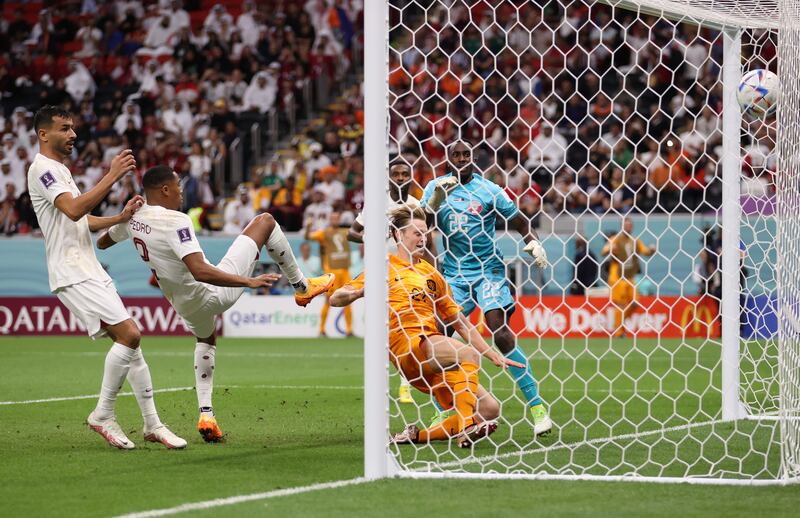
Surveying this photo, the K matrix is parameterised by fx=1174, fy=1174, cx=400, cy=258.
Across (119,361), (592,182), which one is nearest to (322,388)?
(119,361)

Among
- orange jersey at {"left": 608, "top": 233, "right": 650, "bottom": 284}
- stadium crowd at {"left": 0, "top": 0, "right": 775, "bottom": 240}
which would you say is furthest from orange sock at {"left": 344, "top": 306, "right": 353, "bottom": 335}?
orange jersey at {"left": 608, "top": 233, "right": 650, "bottom": 284}

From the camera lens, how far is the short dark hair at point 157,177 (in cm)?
718

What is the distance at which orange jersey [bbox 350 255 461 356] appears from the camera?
6.96 m

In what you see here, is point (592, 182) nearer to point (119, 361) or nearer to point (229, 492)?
point (119, 361)

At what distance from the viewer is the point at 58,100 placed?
82.4 ft

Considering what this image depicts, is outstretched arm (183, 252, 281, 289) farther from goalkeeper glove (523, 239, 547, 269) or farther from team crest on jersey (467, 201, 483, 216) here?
team crest on jersey (467, 201, 483, 216)

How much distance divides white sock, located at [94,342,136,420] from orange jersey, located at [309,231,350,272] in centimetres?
1270

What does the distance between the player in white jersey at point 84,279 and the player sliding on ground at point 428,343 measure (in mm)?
1311

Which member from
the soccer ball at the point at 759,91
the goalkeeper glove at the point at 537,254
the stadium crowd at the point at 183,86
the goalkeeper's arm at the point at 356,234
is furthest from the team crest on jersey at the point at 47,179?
the stadium crowd at the point at 183,86

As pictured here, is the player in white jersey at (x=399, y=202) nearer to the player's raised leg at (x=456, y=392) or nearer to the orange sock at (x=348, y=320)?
the player's raised leg at (x=456, y=392)

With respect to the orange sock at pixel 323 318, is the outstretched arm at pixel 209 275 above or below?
above

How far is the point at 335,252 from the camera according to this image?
→ 65.2ft

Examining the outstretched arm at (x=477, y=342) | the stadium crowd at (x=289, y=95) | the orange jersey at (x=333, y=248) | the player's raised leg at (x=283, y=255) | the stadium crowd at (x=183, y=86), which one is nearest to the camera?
the outstretched arm at (x=477, y=342)

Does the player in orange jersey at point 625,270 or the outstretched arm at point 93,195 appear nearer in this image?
the outstretched arm at point 93,195
